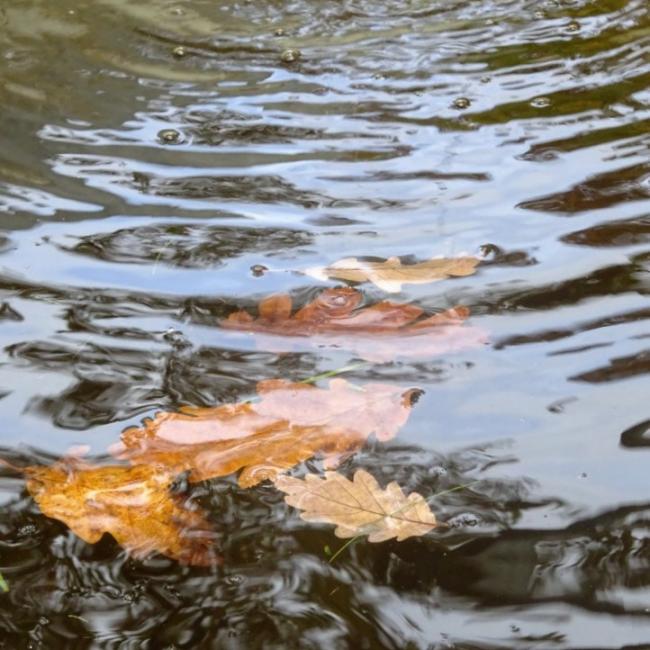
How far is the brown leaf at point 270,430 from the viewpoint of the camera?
1.71m

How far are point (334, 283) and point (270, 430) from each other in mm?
505

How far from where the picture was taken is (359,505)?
1613 millimetres

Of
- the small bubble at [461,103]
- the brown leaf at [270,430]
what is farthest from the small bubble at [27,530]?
the small bubble at [461,103]

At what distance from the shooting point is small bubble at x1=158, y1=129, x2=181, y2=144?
109 inches

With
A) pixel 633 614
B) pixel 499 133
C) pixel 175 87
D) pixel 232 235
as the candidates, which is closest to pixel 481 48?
pixel 499 133

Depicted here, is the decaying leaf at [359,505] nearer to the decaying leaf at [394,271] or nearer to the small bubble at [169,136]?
the decaying leaf at [394,271]

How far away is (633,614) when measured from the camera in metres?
1.42

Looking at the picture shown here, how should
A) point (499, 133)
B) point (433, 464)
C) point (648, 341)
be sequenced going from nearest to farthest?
1. point (433, 464)
2. point (648, 341)
3. point (499, 133)

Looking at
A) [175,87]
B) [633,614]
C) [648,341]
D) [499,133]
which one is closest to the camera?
[633,614]

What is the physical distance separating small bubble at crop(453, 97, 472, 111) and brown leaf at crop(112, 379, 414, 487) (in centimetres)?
137

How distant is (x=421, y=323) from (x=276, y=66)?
1602 millimetres

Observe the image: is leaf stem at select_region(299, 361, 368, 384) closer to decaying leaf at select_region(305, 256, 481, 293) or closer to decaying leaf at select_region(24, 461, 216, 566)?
decaying leaf at select_region(305, 256, 481, 293)

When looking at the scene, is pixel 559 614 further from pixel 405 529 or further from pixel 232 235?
pixel 232 235

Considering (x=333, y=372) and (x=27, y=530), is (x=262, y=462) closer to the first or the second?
(x=333, y=372)
